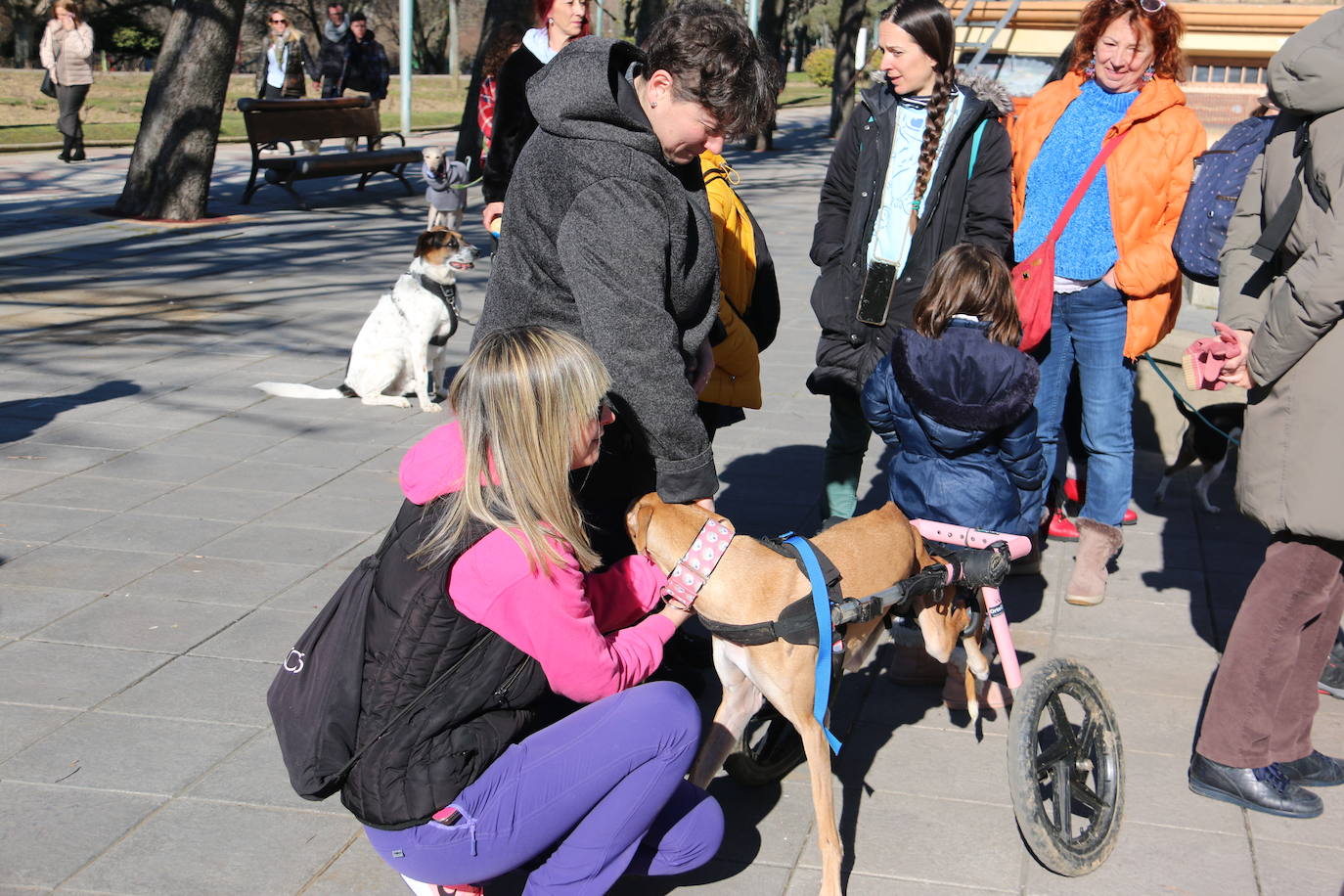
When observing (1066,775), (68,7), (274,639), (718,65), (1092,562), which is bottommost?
(274,639)

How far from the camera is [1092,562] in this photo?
490 cm

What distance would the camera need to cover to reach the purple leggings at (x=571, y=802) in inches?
102

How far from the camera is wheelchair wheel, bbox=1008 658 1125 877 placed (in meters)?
3.00

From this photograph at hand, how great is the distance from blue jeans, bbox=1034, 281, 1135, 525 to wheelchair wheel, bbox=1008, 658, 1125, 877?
5.80 ft

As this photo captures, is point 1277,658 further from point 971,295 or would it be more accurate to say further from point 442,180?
point 442,180

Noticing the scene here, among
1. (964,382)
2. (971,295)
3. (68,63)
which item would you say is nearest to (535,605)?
(964,382)

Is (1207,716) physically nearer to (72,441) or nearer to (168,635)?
(168,635)

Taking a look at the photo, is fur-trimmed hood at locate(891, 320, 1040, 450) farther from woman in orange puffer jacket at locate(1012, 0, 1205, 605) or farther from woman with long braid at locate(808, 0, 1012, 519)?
woman in orange puffer jacket at locate(1012, 0, 1205, 605)

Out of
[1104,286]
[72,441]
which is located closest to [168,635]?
[72,441]

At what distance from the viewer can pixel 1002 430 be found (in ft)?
12.4

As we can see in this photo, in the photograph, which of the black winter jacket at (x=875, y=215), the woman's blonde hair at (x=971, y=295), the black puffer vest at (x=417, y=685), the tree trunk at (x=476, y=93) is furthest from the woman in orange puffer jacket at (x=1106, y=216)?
the tree trunk at (x=476, y=93)

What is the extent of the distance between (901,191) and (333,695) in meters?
2.74

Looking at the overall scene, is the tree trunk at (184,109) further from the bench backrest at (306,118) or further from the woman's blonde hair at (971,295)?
the woman's blonde hair at (971,295)

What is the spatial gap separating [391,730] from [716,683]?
70.1 inches
